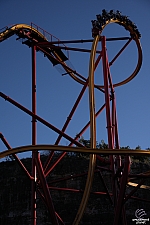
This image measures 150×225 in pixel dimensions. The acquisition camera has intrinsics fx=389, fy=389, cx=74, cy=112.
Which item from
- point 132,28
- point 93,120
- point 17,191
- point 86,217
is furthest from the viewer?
point 17,191

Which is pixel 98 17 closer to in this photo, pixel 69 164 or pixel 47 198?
pixel 47 198

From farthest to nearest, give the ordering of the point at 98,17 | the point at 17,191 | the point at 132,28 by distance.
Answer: the point at 17,191
the point at 132,28
the point at 98,17

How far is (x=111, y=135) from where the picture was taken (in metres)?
10.9

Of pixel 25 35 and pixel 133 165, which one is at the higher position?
pixel 25 35

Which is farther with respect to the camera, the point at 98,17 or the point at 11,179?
the point at 11,179

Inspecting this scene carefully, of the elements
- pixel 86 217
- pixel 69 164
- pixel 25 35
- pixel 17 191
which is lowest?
pixel 86 217

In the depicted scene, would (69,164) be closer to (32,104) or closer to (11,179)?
(11,179)

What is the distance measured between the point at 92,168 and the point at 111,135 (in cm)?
168

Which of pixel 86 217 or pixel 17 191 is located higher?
pixel 17 191

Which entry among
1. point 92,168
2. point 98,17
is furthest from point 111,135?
point 98,17

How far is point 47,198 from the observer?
8992 millimetres

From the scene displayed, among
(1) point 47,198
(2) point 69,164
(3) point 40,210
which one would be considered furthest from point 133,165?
(1) point 47,198

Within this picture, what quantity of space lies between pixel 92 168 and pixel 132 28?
18.7ft

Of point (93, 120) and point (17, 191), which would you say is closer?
point (93, 120)
